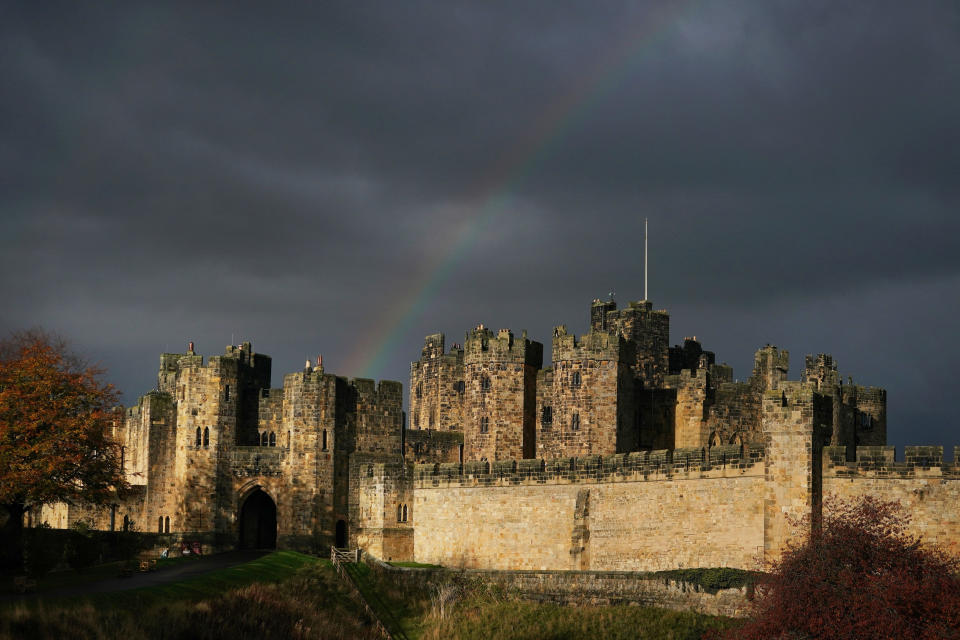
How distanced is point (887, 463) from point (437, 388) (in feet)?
120

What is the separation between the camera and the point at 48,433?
49.1 meters

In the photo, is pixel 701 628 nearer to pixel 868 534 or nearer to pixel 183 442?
pixel 868 534

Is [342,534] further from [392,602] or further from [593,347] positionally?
[593,347]

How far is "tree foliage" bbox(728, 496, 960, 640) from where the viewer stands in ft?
120

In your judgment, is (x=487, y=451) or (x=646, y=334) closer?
(x=487, y=451)

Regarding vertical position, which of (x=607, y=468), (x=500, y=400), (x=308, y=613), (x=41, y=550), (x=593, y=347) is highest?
(x=593, y=347)

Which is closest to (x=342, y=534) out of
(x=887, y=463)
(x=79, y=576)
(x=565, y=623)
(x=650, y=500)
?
(x=79, y=576)

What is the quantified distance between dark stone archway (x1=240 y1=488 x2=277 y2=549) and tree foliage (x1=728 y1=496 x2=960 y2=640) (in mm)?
31863

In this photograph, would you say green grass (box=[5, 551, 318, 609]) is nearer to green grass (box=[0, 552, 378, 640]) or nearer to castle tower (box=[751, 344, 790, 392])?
green grass (box=[0, 552, 378, 640])

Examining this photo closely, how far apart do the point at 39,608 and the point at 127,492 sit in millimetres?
15831

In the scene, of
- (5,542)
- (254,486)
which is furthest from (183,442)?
(5,542)

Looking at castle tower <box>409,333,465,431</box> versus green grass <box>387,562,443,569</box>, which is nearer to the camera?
green grass <box>387,562,443,569</box>

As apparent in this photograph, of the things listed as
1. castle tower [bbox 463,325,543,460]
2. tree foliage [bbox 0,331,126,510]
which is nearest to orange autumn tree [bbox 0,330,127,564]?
tree foliage [bbox 0,331,126,510]

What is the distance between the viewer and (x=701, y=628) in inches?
1767
